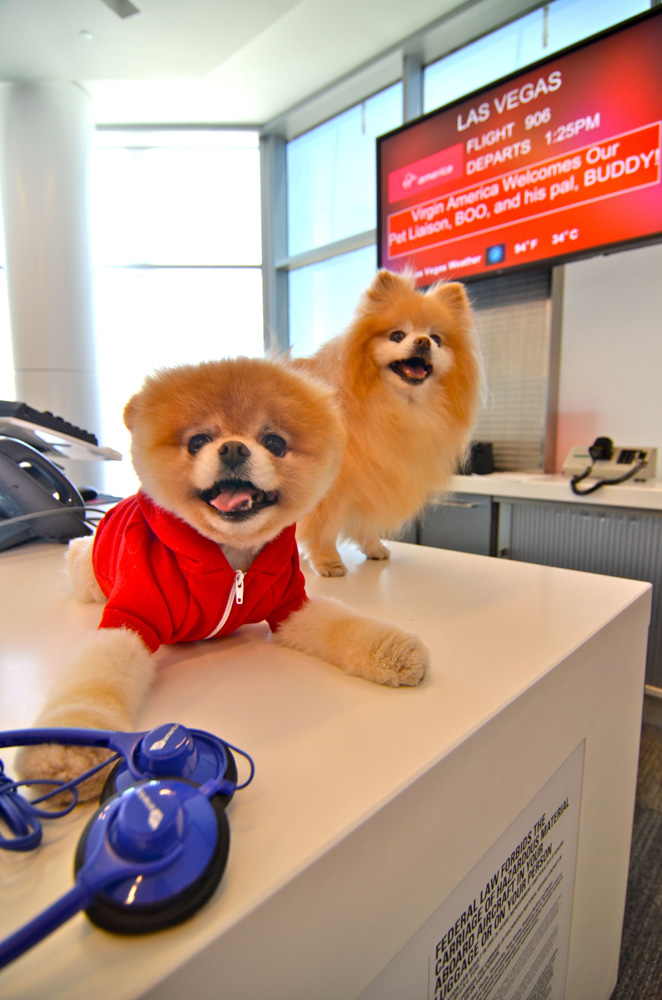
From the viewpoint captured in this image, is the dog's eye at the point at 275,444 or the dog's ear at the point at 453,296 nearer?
the dog's eye at the point at 275,444

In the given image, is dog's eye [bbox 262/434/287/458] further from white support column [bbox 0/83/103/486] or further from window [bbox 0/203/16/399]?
window [bbox 0/203/16/399]

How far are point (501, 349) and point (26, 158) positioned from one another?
8.69ft

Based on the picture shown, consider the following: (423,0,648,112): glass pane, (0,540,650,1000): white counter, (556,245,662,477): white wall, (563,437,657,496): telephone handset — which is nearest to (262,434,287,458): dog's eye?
(0,540,650,1000): white counter

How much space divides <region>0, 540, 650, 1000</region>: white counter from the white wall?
1374mm

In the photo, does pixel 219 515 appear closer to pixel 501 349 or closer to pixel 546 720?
pixel 546 720

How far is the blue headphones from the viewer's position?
25 centimetres

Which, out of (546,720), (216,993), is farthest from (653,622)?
(216,993)

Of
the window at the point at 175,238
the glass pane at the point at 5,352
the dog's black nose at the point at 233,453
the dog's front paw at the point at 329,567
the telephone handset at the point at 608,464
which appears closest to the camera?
the dog's black nose at the point at 233,453

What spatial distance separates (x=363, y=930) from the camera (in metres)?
0.35

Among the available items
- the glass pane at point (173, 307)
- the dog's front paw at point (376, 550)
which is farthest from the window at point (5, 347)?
the dog's front paw at point (376, 550)

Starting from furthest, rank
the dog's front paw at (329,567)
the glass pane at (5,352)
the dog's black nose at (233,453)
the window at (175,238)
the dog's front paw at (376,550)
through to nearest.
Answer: the window at (175,238)
the glass pane at (5,352)
the dog's front paw at (376,550)
the dog's front paw at (329,567)
the dog's black nose at (233,453)

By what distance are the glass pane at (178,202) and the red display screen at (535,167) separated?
1.58 metres

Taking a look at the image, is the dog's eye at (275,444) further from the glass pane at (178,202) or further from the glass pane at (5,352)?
the glass pane at (178,202)

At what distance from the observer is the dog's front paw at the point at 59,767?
1.13 ft
